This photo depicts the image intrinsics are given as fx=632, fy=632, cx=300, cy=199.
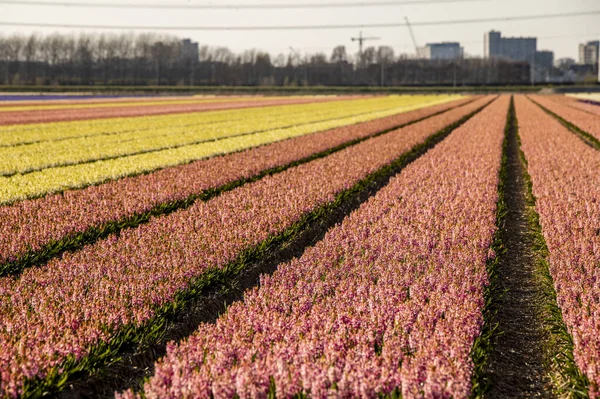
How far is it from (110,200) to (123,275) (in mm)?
5360

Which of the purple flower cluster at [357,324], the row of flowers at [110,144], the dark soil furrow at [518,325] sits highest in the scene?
the row of flowers at [110,144]

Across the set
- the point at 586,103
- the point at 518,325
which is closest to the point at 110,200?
the point at 518,325

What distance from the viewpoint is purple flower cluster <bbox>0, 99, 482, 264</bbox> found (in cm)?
965

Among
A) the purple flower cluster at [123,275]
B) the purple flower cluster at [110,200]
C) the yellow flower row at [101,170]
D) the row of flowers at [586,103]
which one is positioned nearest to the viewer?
the purple flower cluster at [123,275]

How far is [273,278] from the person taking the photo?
24.2 feet

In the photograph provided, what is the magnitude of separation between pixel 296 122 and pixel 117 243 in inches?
1189

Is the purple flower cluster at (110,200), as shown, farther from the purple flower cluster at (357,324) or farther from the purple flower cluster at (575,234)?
the purple flower cluster at (575,234)

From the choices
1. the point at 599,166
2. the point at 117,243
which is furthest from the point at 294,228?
the point at 599,166

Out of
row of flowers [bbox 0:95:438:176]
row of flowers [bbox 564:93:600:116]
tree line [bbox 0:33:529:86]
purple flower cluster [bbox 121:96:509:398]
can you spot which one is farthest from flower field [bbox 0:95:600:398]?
tree line [bbox 0:33:529:86]

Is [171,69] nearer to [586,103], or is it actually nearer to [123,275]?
[586,103]

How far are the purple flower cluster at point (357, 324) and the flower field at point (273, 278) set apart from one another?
0.07 ft

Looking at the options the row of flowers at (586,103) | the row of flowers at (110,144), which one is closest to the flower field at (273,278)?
the row of flowers at (110,144)

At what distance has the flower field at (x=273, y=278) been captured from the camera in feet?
16.3

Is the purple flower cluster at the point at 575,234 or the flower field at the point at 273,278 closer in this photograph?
the flower field at the point at 273,278
